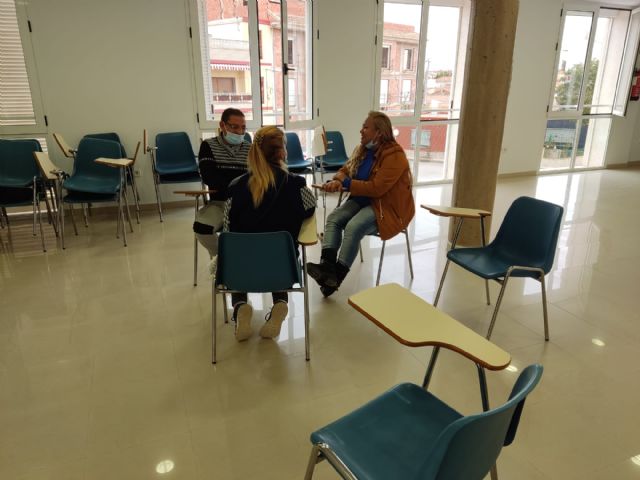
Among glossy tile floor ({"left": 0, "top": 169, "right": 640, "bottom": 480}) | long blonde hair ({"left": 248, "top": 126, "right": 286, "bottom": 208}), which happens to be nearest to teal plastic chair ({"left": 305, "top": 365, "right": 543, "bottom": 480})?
glossy tile floor ({"left": 0, "top": 169, "right": 640, "bottom": 480})

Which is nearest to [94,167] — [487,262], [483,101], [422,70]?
[483,101]

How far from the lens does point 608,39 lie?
7957mm

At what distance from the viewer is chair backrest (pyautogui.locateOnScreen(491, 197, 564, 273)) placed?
252 centimetres

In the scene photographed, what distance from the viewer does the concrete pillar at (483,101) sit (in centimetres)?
356

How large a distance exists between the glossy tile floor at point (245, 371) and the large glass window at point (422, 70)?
3366 millimetres

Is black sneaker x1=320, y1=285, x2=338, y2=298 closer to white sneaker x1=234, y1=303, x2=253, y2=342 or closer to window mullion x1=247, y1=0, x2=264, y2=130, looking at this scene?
white sneaker x1=234, y1=303, x2=253, y2=342

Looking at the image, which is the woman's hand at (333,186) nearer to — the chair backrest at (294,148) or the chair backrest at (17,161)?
the chair backrest at (294,148)

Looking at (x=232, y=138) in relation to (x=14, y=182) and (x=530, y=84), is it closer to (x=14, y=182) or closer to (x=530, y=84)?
(x=14, y=182)

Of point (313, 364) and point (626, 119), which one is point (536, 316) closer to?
point (313, 364)

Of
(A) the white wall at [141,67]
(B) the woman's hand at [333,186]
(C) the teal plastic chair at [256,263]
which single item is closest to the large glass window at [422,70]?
(A) the white wall at [141,67]

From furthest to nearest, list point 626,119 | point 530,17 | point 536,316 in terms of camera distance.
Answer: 1. point 626,119
2. point 530,17
3. point 536,316

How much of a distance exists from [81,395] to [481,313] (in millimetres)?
2426

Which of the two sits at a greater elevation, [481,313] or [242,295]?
[242,295]

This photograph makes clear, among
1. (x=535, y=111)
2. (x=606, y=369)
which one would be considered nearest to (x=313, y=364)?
(x=606, y=369)
